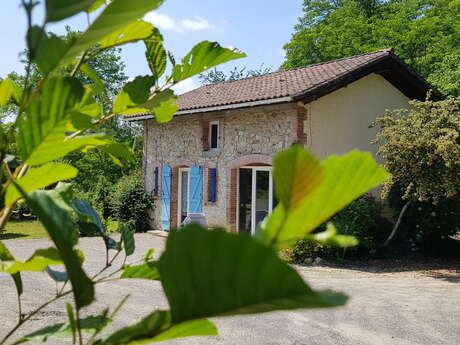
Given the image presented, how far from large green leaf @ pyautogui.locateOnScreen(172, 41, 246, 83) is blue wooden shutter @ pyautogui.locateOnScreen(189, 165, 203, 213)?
36.7ft

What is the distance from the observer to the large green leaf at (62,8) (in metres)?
0.31

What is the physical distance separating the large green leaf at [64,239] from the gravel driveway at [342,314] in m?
3.96

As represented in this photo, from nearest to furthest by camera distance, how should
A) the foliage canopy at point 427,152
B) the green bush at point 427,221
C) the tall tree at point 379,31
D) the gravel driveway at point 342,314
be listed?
1. the gravel driveway at point 342,314
2. the foliage canopy at point 427,152
3. the green bush at point 427,221
4. the tall tree at point 379,31

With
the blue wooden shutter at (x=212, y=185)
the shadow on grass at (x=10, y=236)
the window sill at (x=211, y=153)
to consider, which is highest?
the window sill at (x=211, y=153)

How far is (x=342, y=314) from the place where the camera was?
19.4ft

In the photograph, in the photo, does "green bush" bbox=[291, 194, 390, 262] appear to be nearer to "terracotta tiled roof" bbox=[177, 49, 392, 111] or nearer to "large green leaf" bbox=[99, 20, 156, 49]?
"terracotta tiled roof" bbox=[177, 49, 392, 111]

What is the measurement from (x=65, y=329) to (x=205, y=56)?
1.21ft

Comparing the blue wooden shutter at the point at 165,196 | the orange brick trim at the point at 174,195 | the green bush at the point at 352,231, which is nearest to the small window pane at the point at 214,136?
the orange brick trim at the point at 174,195

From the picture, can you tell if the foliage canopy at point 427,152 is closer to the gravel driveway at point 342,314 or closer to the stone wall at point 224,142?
the gravel driveway at point 342,314

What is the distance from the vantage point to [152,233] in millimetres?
12914

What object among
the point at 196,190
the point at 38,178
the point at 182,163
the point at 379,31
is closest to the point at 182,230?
the point at 38,178

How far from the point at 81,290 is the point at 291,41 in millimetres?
26759

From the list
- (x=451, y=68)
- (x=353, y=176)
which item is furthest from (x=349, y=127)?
(x=353, y=176)

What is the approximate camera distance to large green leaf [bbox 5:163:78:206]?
0.44m
